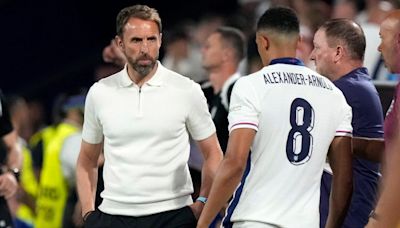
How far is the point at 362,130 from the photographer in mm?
6098

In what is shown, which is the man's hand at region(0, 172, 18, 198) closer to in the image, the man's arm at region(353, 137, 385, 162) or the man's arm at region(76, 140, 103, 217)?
the man's arm at region(76, 140, 103, 217)

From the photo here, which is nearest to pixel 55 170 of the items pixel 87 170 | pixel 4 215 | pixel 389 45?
pixel 4 215

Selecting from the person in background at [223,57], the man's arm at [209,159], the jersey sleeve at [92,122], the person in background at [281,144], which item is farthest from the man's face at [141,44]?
the person in background at [223,57]

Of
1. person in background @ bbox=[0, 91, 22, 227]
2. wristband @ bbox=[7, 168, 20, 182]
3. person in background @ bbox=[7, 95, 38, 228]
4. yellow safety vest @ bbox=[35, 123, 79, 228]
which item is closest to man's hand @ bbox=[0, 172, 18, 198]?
person in background @ bbox=[0, 91, 22, 227]

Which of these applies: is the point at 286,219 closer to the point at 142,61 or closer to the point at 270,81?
the point at 270,81

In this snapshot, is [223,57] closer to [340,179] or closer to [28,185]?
[340,179]

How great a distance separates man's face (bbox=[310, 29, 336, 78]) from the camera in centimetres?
624

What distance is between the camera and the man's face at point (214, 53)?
8297mm

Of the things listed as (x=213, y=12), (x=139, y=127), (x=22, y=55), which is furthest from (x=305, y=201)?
(x=22, y=55)

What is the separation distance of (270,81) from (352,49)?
799 millimetres

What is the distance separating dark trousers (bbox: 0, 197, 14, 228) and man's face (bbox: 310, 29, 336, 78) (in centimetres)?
245

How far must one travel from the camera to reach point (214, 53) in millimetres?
8312

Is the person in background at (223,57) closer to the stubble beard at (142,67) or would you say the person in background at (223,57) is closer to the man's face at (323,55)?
the man's face at (323,55)

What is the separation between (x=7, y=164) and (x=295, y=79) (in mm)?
2876
